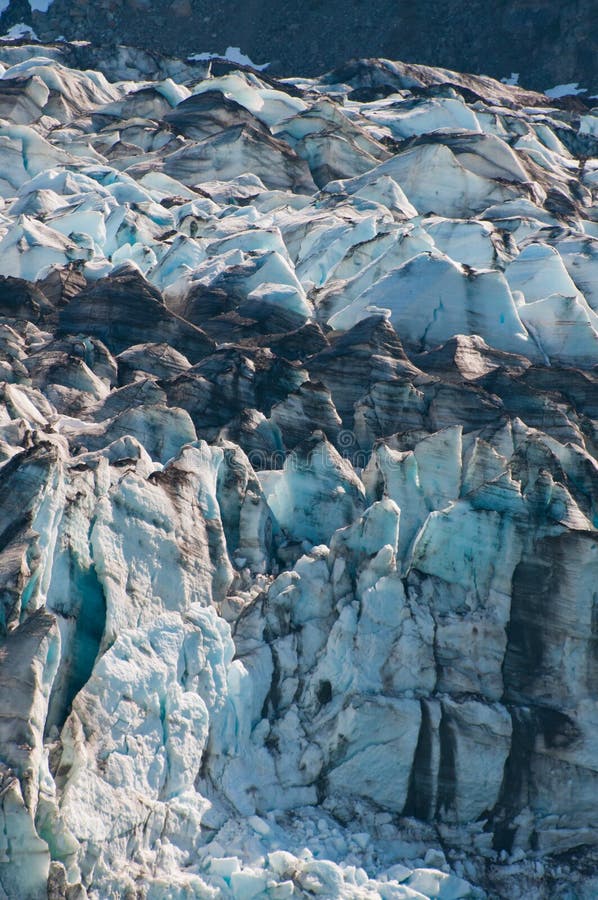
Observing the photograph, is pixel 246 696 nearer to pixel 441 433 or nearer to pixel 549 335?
pixel 441 433

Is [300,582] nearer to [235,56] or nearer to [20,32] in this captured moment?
[235,56]

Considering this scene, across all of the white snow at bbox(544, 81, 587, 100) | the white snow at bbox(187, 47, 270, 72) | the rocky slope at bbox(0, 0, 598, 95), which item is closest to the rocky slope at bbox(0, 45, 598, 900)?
the white snow at bbox(544, 81, 587, 100)

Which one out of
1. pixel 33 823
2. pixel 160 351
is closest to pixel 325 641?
pixel 33 823

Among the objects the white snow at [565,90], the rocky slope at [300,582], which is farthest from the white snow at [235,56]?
the rocky slope at [300,582]

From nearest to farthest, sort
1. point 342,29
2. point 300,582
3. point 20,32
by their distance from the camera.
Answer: point 300,582, point 20,32, point 342,29

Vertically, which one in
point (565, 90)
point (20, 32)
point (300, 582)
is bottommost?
point (565, 90)

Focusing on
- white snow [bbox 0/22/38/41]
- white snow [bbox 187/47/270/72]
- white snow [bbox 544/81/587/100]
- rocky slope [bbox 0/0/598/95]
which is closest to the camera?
white snow [bbox 544/81/587/100]

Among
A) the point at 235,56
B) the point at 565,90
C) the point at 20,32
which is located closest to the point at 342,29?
the point at 235,56

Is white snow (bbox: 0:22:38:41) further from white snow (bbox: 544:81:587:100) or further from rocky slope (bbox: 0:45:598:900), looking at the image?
rocky slope (bbox: 0:45:598:900)

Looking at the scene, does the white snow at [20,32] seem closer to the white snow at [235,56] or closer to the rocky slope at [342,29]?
the rocky slope at [342,29]
